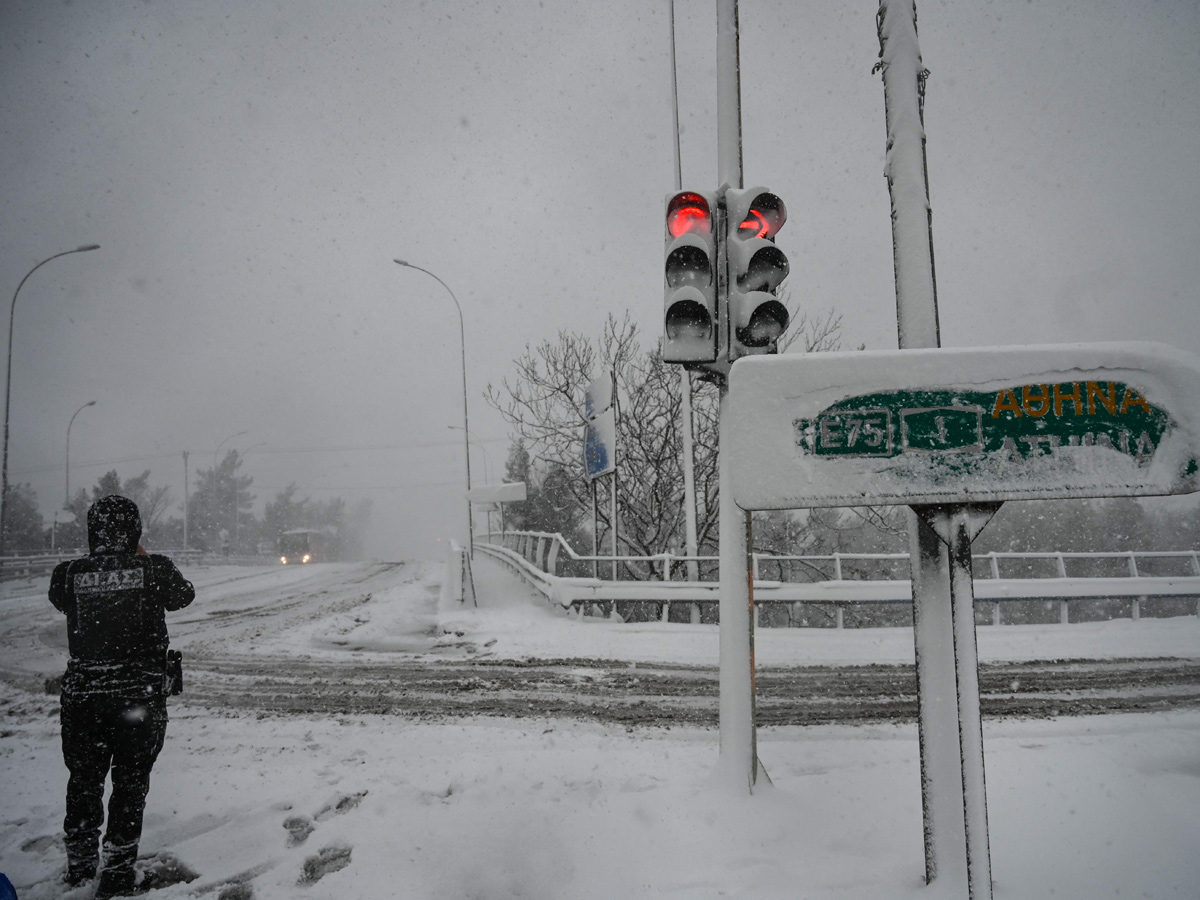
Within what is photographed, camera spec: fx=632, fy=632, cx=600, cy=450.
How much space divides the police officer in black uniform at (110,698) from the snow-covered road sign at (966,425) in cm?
329

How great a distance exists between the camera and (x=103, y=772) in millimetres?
3188

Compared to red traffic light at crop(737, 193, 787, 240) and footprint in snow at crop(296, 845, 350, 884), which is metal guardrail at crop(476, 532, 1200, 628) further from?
footprint in snow at crop(296, 845, 350, 884)

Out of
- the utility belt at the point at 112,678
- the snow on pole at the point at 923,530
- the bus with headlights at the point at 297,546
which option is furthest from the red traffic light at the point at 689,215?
the bus with headlights at the point at 297,546

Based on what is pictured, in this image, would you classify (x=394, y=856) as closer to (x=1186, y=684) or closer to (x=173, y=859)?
(x=173, y=859)

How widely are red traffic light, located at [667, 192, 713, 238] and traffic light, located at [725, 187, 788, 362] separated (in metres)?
0.15

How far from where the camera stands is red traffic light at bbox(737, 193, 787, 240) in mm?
3809

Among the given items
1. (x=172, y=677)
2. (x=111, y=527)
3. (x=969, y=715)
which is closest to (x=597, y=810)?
(x=969, y=715)

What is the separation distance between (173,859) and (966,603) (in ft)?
13.7

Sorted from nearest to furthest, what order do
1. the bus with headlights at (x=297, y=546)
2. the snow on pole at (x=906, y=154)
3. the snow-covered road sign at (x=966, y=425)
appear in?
1. the snow-covered road sign at (x=966, y=425)
2. the snow on pole at (x=906, y=154)
3. the bus with headlights at (x=297, y=546)

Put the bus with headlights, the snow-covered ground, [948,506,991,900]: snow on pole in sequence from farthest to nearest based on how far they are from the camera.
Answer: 1. the bus with headlights
2. the snow-covered ground
3. [948,506,991,900]: snow on pole

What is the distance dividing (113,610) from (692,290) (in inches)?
139

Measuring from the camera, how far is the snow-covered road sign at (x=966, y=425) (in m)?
1.76

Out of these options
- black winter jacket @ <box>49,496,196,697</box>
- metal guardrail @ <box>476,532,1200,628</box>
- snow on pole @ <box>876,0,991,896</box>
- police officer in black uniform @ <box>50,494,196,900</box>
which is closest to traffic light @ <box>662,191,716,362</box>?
snow on pole @ <box>876,0,991,896</box>

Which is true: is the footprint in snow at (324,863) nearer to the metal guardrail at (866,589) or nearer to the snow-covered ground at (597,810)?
the snow-covered ground at (597,810)
